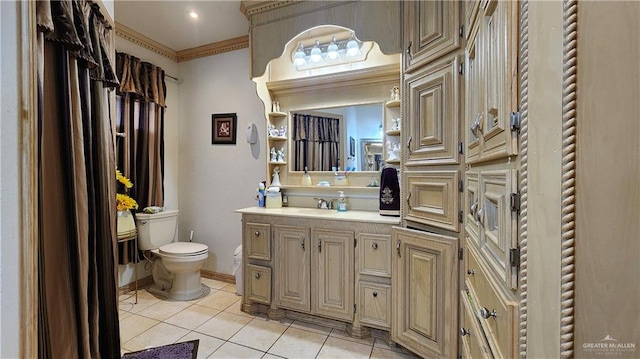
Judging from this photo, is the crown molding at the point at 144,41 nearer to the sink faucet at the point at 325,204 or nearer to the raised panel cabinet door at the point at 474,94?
the sink faucet at the point at 325,204

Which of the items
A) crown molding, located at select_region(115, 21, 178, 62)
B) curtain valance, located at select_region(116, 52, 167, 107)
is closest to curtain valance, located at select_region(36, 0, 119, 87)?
curtain valance, located at select_region(116, 52, 167, 107)

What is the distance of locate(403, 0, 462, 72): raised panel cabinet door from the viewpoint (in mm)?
1408

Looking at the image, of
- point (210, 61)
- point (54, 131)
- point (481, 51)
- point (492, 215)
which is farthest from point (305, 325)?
point (210, 61)

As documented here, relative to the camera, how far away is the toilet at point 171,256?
2523 millimetres

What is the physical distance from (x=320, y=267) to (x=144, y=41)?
2.81 meters

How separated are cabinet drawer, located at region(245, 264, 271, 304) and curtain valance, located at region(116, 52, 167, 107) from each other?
78.1 inches

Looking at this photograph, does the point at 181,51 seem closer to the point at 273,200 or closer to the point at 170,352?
the point at 273,200

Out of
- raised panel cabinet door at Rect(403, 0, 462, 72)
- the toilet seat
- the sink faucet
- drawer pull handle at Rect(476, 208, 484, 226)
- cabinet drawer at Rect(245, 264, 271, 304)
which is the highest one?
raised panel cabinet door at Rect(403, 0, 462, 72)

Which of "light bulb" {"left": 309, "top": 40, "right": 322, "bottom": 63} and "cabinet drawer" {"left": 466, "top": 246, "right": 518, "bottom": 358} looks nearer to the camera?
"cabinet drawer" {"left": 466, "top": 246, "right": 518, "bottom": 358}

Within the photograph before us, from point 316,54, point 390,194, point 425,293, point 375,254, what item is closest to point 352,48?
point 316,54

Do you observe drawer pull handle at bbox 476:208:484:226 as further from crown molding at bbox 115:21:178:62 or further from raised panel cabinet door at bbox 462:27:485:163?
crown molding at bbox 115:21:178:62

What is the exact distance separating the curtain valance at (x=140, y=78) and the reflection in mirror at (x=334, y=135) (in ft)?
4.81

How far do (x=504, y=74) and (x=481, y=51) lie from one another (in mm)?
321

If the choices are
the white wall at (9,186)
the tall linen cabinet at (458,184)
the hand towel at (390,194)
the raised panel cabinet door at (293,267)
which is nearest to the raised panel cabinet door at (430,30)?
the tall linen cabinet at (458,184)
